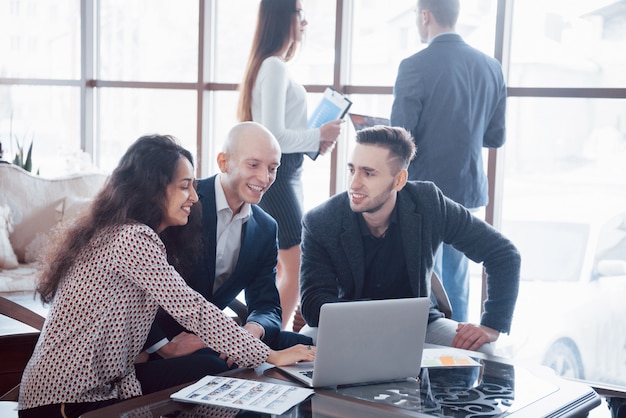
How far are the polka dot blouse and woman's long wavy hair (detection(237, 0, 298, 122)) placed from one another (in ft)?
5.00

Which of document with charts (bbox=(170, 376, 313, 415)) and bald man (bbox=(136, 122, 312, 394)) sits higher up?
bald man (bbox=(136, 122, 312, 394))

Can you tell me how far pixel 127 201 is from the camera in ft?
7.16

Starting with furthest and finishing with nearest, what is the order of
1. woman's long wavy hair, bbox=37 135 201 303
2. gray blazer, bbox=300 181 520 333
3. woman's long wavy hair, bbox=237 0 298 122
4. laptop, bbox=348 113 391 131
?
woman's long wavy hair, bbox=237 0 298 122 < laptop, bbox=348 113 391 131 < gray blazer, bbox=300 181 520 333 < woman's long wavy hair, bbox=37 135 201 303

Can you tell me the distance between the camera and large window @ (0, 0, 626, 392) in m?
3.86

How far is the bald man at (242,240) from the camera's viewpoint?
8.54ft

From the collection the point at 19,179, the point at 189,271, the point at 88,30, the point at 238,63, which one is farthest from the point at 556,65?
the point at 88,30

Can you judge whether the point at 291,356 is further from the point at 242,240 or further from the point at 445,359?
the point at 242,240

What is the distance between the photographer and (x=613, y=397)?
214 centimetres

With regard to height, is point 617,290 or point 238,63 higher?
point 238,63

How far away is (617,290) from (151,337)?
2360mm

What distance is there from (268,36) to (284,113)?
0.34 m

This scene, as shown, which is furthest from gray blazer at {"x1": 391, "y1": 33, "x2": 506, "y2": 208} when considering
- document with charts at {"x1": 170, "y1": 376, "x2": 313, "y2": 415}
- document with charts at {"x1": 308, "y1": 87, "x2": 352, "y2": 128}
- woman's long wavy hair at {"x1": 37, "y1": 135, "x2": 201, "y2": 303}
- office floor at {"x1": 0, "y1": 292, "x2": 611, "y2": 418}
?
document with charts at {"x1": 170, "y1": 376, "x2": 313, "y2": 415}

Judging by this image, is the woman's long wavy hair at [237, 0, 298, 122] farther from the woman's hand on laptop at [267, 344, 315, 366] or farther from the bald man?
the woman's hand on laptop at [267, 344, 315, 366]

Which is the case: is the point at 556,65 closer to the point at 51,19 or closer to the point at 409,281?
the point at 409,281
